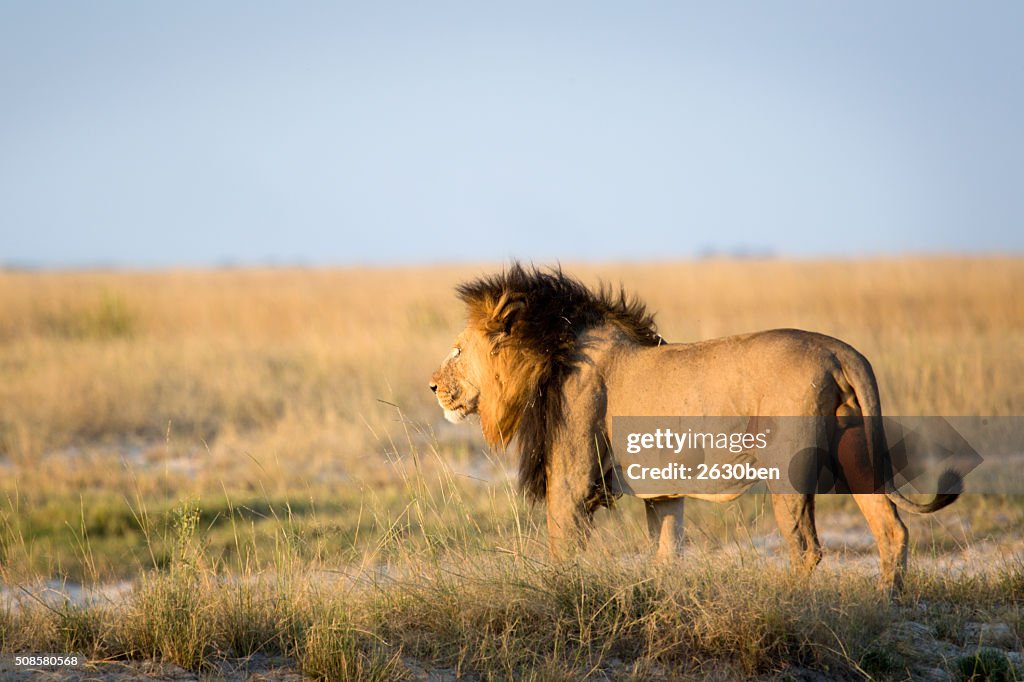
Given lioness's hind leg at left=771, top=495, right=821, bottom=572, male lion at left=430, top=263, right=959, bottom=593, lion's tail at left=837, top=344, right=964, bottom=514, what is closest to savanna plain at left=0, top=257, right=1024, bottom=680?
lioness's hind leg at left=771, top=495, right=821, bottom=572

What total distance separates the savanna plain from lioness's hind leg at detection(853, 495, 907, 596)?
122 mm

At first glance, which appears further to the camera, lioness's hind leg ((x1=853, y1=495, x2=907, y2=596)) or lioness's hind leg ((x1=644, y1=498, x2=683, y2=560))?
lioness's hind leg ((x1=644, y1=498, x2=683, y2=560))

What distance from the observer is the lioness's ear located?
203 inches

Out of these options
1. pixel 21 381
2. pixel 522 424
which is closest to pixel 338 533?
pixel 522 424

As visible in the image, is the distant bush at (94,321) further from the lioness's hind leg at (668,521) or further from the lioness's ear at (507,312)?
the lioness's hind leg at (668,521)

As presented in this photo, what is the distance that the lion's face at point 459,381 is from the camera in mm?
5359

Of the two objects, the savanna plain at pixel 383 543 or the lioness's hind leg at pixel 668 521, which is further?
the lioness's hind leg at pixel 668 521

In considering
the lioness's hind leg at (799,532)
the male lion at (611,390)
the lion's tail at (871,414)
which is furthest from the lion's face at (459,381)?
the lion's tail at (871,414)

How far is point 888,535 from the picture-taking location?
15.1 feet

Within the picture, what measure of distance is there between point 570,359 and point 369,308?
2034 centimetres

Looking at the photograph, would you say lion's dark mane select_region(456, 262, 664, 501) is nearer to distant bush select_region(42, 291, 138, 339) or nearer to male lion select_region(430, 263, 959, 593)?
male lion select_region(430, 263, 959, 593)

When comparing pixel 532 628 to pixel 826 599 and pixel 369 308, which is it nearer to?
pixel 826 599

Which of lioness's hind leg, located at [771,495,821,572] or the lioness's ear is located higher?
the lioness's ear

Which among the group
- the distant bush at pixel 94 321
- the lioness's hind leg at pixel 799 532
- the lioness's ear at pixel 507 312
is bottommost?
the lioness's hind leg at pixel 799 532
